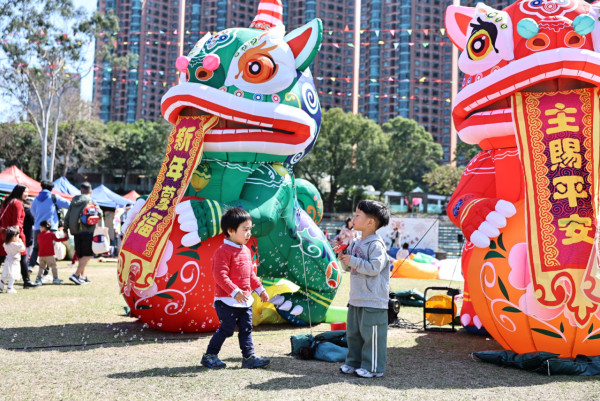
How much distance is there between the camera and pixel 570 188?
4.61m

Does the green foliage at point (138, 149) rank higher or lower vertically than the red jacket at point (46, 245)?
higher

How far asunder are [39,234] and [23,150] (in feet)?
112

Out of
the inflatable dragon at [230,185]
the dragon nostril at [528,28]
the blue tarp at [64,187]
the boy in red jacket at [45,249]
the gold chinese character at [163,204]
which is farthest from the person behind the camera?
the blue tarp at [64,187]

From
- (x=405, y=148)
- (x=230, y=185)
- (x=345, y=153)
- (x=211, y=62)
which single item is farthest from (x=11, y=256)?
(x=405, y=148)

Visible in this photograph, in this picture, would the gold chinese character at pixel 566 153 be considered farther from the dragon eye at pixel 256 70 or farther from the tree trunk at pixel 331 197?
the tree trunk at pixel 331 197

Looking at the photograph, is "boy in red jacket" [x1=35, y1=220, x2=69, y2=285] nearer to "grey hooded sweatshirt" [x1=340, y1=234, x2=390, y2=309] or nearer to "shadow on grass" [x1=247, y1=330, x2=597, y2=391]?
"shadow on grass" [x1=247, y1=330, x2=597, y2=391]

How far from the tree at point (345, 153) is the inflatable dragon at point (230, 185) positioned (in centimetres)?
3246

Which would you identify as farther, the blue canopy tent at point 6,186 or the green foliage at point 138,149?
the green foliage at point 138,149

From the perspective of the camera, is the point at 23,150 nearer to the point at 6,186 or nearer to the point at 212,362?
the point at 6,186

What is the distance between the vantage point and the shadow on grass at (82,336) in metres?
5.13

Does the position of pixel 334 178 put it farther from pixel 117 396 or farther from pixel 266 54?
pixel 117 396

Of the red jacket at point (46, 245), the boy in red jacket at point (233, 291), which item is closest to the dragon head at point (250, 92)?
the boy in red jacket at point (233, 291)

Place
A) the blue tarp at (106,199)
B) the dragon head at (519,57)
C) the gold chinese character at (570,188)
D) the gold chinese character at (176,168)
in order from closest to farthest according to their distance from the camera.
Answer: the gold chinese character at (570,188) < the dragon head at (519,57) < the gold chinese character at (176,168) < the blue tarp at (106,199)

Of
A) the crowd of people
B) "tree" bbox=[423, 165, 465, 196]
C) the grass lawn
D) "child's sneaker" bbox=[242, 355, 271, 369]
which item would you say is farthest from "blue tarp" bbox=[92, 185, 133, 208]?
"tree" bbox=[423, 165, 465, 196]
